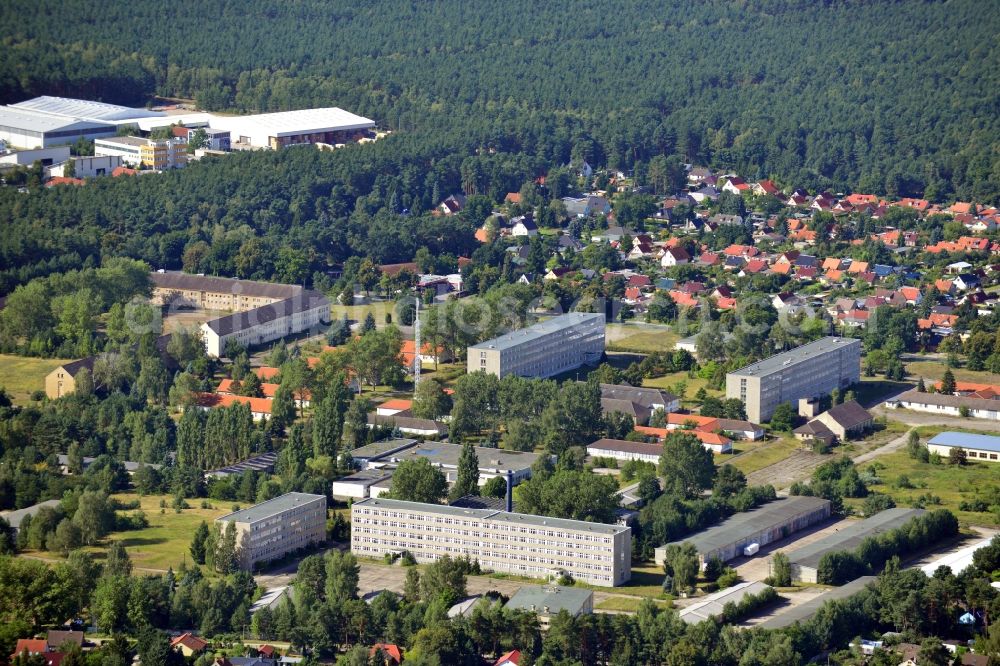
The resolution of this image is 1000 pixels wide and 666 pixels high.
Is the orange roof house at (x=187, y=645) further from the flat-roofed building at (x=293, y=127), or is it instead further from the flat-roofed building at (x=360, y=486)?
the flat-roofed building at (x=293, y=127)

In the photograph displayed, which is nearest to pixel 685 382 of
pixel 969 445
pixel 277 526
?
pixel 969 445

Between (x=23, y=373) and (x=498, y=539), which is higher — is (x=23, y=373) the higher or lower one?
the lower one

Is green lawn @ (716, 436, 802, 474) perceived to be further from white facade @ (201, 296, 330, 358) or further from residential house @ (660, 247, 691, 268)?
residential house @ (660, 247, 691, 268)

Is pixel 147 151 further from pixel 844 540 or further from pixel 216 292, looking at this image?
pixel 844 540

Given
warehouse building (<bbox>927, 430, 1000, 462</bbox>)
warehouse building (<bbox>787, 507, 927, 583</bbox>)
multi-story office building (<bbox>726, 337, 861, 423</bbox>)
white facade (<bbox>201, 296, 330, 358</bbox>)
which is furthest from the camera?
white facade (<bbox>201, 296, 330, 358</bbox>)

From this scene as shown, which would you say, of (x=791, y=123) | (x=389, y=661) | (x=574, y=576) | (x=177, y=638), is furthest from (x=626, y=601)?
(x=791, y=123)

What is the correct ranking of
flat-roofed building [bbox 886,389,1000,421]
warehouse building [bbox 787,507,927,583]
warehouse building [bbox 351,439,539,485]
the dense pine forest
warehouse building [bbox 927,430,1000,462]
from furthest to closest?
the dense pine forest
flat-roofed building [bbox 886,389,1000,421]
warehouse building [bbox 927,430,1000,462]
warehouse building [bbox 351,439,539,485]
warehouse building [bbox 787,507,927,583]

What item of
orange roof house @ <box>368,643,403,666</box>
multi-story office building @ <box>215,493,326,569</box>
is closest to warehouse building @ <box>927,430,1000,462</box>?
multi-story office building @ <box>215,493,326,569</box>
